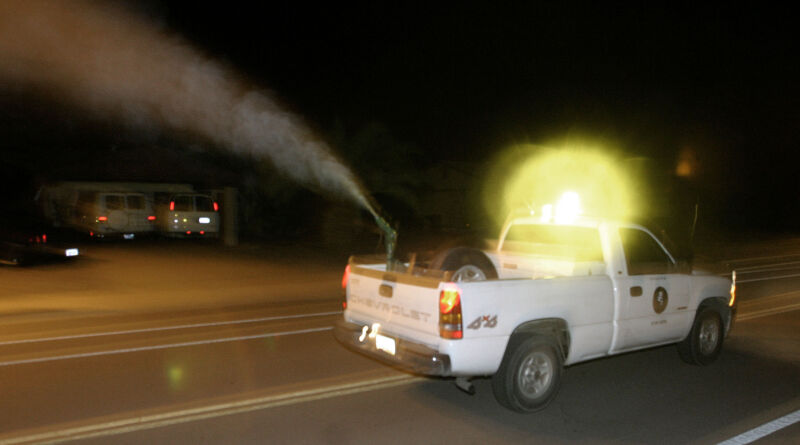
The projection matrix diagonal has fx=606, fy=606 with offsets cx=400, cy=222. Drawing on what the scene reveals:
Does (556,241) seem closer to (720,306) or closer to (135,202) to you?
(720,306)

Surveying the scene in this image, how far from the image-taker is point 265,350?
25.2 ft

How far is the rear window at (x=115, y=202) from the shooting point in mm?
22516

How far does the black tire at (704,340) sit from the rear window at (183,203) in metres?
19.1

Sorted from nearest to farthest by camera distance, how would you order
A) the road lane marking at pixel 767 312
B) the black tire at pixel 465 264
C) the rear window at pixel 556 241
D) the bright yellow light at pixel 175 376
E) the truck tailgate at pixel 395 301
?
the truck tailgate at pixel 395 301
the black tire at pixel 465 264
the bright yellow light at pixel 175 376
the rear window at pixel 556 241
the road lane marking at pixel 767 312

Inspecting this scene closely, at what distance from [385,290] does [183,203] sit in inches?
738

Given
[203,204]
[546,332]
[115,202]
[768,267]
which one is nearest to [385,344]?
[546,332]

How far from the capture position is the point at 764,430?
5.20 meters

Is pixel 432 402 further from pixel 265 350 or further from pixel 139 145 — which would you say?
pixel 139 145

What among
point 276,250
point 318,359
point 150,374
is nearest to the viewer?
point 150,374

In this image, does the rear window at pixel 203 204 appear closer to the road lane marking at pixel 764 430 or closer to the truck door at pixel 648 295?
the truck door at pixel 648 295

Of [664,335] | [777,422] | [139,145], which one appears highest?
[139,145]

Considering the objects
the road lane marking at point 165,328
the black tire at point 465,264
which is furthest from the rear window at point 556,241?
the road lane marking at point 165,328

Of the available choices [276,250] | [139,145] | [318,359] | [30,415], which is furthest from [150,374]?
[139,145]

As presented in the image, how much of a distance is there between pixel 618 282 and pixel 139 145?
25.9m
